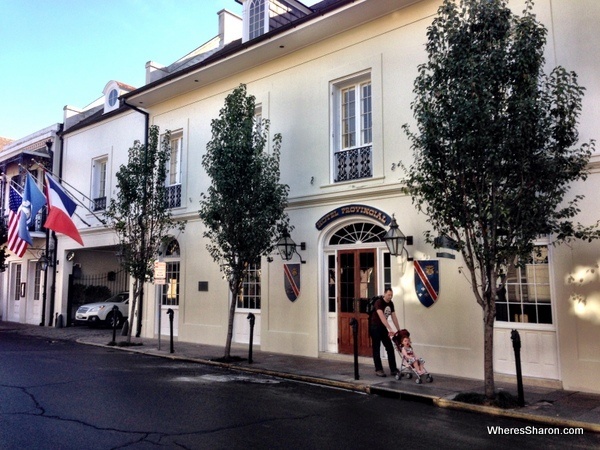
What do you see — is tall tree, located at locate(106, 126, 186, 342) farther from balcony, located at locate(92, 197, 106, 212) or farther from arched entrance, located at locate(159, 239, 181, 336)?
balcony, located at locate(92, 197, 106, 212)

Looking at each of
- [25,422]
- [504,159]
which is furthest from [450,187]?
[25,422]

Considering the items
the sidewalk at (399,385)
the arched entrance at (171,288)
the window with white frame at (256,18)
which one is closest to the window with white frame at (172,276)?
the arched entrance at (171,288)

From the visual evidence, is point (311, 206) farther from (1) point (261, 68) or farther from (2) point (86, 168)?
(2) point (86, 168)

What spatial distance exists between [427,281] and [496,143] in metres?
3.60

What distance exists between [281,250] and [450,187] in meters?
5.51

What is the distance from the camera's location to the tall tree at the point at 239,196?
11.6 meters

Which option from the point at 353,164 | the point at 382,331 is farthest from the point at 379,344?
the point at 353,164

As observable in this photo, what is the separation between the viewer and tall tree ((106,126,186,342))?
1492cm

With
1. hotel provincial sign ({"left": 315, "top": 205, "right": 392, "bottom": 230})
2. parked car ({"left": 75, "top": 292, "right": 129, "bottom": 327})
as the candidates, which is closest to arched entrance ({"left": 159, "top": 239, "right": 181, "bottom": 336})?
parked car ({"left": 75, "top": 292, "right": 129, "bottom": 327})

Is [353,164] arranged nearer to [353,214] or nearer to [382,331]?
[353,214]

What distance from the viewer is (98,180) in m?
20.0

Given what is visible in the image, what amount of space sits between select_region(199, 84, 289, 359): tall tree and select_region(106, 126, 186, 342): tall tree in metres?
3.57

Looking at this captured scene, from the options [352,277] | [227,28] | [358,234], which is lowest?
[352,277]

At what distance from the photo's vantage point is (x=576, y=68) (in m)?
9.20
